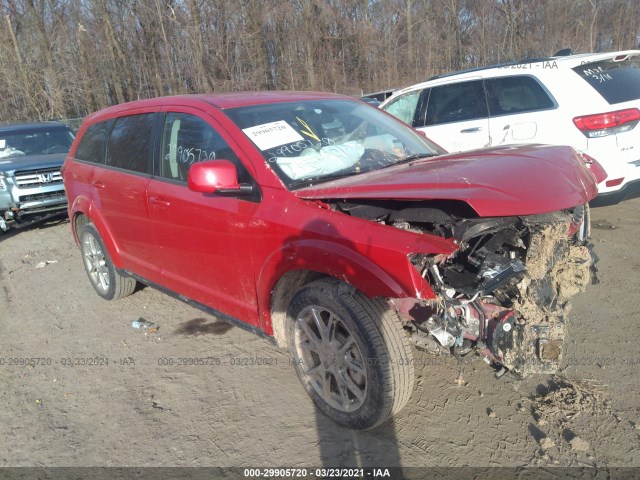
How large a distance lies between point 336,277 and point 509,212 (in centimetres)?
91

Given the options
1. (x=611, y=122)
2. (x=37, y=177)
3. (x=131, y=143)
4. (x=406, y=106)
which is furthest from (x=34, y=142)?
(x=611, y=122)

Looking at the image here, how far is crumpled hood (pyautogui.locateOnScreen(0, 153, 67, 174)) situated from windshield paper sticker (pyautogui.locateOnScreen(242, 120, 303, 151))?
261 inches

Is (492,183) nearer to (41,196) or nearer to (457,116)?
(457,116)

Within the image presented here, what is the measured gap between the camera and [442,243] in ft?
7.38

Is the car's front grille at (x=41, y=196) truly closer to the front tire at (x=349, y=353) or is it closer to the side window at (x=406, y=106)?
the side window at (x=406, y=106)

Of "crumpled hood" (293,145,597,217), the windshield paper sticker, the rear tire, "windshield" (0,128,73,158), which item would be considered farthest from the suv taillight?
"windshield" (0,128,73,158)

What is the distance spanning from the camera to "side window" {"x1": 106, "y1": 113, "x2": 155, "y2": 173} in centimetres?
379

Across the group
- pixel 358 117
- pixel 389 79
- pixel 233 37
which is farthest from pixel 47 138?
pixel 389 79

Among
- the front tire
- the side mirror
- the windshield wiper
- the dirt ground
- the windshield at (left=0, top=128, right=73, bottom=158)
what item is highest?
the windshield at (left=0, top=128, right=73, bottom=158)

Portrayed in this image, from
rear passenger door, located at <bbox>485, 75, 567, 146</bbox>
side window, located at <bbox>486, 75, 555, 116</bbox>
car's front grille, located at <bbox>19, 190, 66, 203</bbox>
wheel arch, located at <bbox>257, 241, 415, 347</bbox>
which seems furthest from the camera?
car's front grille, located at <bbox>19, 190, 66, 203</bbox>

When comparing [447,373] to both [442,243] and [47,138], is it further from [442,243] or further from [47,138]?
[47,138]

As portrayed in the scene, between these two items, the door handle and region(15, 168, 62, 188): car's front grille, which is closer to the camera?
the door handle

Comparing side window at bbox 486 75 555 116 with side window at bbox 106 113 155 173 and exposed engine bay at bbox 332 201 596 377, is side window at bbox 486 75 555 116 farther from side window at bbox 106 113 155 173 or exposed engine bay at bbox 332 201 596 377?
side window at bbox 106 113 155 173

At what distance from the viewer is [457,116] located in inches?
256
